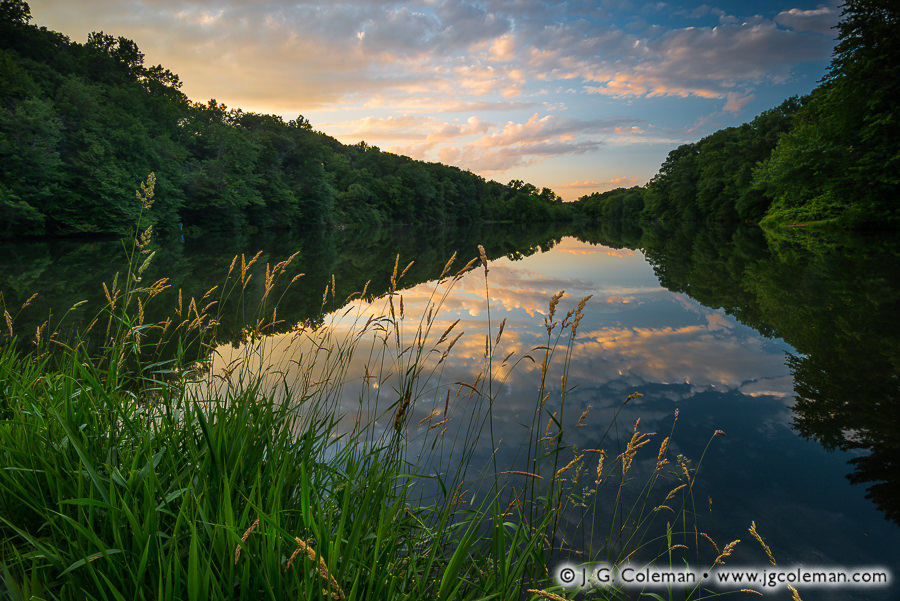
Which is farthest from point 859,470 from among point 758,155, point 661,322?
point 758,155

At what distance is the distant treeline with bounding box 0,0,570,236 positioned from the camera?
22.3 meters

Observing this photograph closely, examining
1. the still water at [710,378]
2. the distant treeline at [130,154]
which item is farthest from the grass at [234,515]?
the distant treeline at [130,154]

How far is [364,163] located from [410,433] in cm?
8264

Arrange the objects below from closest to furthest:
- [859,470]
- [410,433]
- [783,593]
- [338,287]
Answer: [783,593] < [859,470] < [410,433] < [338,287]

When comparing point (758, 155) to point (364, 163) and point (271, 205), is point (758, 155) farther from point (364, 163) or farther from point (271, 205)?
point (364, 163)

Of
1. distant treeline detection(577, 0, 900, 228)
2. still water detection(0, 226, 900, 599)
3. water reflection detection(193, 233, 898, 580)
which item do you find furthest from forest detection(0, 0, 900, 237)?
water reflection detection(193, 233, 898, 580)

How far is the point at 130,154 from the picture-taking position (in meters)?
28.5

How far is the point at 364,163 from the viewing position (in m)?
80.9

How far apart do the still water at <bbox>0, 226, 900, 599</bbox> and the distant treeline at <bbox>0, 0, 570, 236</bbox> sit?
48.7 feet

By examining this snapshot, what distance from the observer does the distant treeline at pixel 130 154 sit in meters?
22.3

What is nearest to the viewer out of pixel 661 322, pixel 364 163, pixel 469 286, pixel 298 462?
pixel 298 462

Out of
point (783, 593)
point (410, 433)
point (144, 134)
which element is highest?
point (144, 134)

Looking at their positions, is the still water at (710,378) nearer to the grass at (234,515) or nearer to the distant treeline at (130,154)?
the grass at (234,515)

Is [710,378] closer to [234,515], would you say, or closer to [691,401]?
[691,401]
